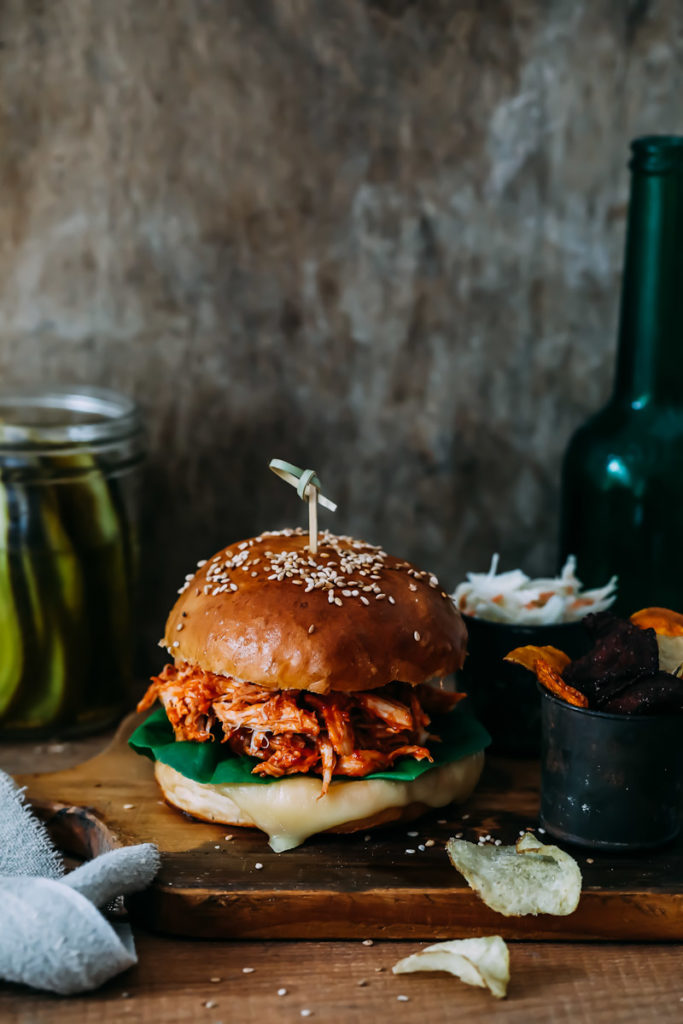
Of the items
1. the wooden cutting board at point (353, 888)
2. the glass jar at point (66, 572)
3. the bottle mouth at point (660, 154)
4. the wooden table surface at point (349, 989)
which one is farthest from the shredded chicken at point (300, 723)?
the bottle mouth at point (660, 154)

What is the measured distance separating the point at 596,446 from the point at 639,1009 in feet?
3.32

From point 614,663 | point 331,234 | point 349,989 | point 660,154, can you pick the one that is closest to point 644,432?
point 660,154

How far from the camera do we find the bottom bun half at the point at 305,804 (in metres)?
1.40

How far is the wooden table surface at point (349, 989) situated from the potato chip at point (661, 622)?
1.32 feet

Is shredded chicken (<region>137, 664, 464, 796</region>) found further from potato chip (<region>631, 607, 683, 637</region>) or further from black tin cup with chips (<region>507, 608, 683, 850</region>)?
potato chip (<region>631, 607, 683, 637</region>)

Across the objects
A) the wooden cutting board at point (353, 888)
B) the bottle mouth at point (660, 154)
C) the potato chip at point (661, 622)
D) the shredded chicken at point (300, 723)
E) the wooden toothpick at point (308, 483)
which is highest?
the bottle mouth at point (660, 154)

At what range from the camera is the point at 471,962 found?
46.0 inches

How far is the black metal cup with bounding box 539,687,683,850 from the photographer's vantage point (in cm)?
135

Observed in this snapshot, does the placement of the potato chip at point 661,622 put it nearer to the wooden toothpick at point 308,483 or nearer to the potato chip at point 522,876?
the potato chip at point 522,876

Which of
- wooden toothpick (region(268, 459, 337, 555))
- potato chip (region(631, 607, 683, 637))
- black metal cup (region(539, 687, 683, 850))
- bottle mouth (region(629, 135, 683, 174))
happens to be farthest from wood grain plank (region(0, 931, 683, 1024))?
bottle mouth (region(629, 135, 683, 174))

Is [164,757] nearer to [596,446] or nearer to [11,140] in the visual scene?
[596,446]

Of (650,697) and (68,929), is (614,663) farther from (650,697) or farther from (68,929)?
(68,929)

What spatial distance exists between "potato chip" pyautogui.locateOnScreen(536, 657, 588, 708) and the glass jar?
814 mm

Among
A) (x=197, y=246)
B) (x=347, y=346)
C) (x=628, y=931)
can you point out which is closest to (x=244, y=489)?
(x=347, y=346)
